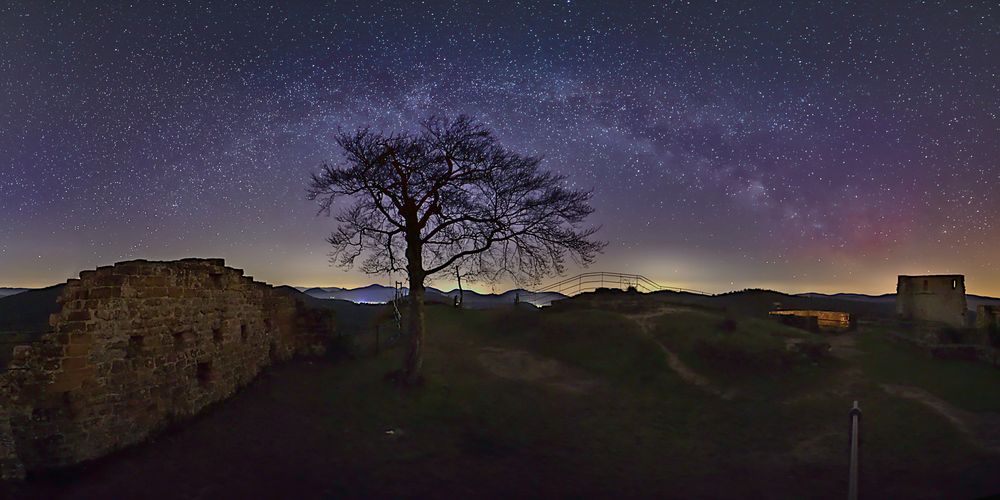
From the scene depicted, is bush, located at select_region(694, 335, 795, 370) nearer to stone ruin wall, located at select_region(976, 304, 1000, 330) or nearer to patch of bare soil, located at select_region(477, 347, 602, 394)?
patch of bare soil, located at select_region(477, 347, 602, 394)

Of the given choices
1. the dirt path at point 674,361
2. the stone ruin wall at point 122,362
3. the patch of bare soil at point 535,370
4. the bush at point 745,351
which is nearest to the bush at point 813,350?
the bush at point 745,351

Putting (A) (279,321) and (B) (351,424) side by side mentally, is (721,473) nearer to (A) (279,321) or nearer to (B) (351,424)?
(B) (351,424)

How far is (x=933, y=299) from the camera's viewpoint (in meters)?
31.2

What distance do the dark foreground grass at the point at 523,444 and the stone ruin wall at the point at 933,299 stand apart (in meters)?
17.5

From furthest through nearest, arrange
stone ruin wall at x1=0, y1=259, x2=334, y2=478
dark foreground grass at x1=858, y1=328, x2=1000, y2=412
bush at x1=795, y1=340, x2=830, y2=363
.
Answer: bush at x1=795, y1=340, x2=830, y2=363
dark foreground grass at x1=858, y1=328, x2=1000, y2=412
stone ruin wall at x1=0, y1=259, x2=334, y2=478

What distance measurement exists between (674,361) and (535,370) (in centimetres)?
524

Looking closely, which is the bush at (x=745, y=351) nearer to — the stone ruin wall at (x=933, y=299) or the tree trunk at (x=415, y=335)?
the tree trunk at (x=415, y=335)

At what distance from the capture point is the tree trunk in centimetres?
1772

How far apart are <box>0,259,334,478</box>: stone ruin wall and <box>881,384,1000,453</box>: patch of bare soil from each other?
697 inches

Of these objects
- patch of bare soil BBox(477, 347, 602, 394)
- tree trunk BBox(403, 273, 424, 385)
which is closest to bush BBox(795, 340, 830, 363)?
patch of bare soil BBox(477, 347, 602, 394)

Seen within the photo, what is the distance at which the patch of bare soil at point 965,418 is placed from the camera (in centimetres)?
1233

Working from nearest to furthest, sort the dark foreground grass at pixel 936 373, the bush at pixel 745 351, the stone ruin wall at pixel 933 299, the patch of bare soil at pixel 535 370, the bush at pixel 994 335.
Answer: the dark foreground grass at pixel 936 373
the patch of bare soil at pixel 535 370
the bush at pixel 745 351
the bush at pixel 994 335
the stone ruin wall at pixel 933 299

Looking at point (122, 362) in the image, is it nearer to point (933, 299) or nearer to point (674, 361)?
point (674, 361)

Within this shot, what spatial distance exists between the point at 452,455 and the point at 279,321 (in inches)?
354
